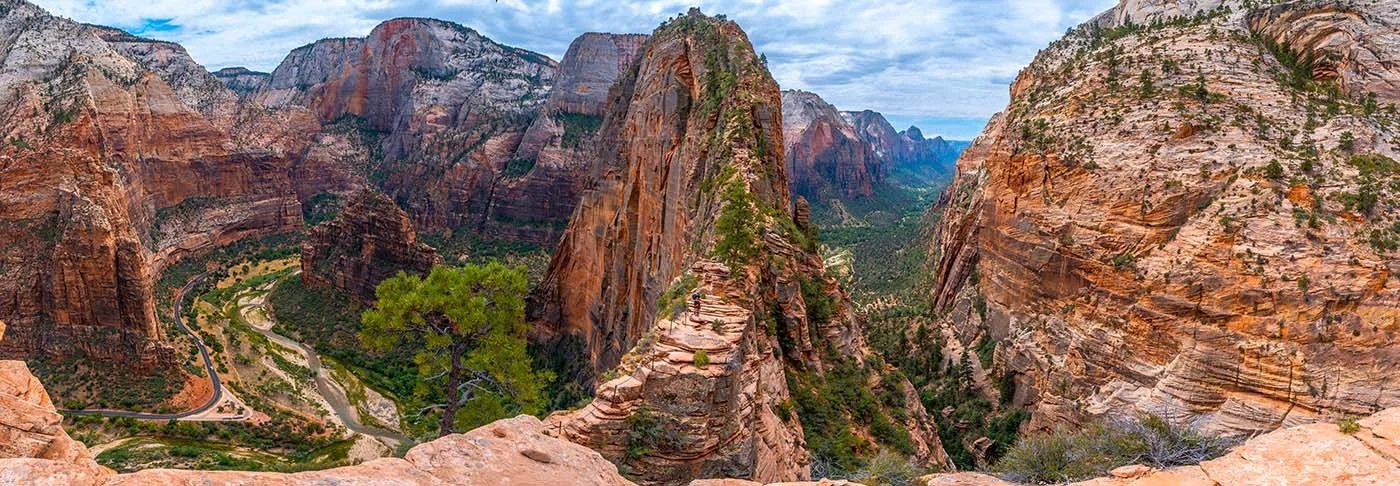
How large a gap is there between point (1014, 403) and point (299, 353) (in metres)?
52.1

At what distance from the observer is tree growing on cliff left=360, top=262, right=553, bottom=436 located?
20078mm

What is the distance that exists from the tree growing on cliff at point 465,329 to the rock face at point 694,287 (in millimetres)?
4452

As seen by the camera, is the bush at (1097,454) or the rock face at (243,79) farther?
the rock face at (243,79)

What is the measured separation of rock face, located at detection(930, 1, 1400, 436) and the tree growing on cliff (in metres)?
21.8

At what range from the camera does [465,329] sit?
2052cm

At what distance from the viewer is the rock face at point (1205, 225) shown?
22.2 metres

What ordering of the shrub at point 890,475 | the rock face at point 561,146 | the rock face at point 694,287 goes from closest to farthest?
the shrub at point 890,475
the rock face at point 694,287
the rock face at point 561,146

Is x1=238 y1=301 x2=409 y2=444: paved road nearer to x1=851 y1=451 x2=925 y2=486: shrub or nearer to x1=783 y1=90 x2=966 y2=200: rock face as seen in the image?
x1=851 y1=451 x2=925 y2=486: shrub

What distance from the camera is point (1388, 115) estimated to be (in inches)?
1162

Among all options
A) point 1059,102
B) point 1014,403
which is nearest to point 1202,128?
point 1059,102

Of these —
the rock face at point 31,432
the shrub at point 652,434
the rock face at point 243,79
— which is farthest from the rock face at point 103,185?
the rock face at point 243,79

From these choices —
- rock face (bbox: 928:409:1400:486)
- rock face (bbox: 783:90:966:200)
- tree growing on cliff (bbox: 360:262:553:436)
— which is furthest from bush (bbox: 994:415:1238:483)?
rock face (bbox: 783:90:966:200)

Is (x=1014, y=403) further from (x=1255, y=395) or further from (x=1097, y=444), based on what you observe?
(x=1097, y=444)

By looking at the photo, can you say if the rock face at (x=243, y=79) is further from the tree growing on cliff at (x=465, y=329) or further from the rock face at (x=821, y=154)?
the tree growing on cliff at (x=465, y=329)
